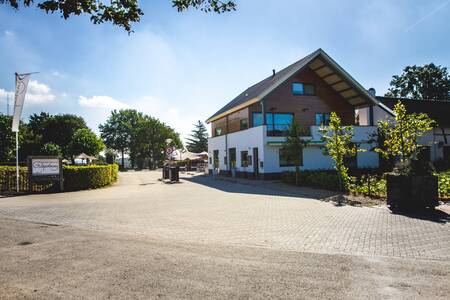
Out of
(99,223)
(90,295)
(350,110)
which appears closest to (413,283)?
(90,295)

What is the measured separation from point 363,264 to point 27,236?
7.48 metres

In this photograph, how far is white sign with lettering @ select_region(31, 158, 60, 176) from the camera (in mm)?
16344

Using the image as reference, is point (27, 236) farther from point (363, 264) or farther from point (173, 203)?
point (363, 264)

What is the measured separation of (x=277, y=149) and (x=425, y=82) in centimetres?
4726

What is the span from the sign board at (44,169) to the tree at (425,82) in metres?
60.6

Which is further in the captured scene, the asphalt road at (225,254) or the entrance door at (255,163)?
the entrance door at (255,163)

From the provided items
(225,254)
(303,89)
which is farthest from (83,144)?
(225,254)

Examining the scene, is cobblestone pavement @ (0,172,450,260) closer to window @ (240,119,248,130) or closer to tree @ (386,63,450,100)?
window @ (240,119,248,130)

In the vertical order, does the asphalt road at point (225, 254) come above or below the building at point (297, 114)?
below

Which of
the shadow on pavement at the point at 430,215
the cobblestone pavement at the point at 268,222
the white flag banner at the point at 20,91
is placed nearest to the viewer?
the cobblestone pavement at the point at 268,222

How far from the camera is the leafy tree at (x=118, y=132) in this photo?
7838 centimetres

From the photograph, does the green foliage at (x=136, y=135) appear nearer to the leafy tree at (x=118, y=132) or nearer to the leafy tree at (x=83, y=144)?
the leafy tree at (x=118, y=132)

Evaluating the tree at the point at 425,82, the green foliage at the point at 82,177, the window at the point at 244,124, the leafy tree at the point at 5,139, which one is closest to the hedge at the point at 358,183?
the window at the point at 244,124

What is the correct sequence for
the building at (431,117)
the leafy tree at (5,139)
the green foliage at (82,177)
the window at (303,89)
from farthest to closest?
the leafy tree at (5,139) < the building at (431,117) < the window at (303,89) < the green foliage at (82,177)
